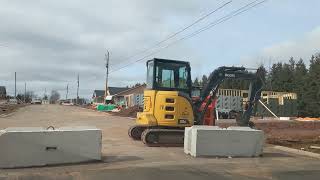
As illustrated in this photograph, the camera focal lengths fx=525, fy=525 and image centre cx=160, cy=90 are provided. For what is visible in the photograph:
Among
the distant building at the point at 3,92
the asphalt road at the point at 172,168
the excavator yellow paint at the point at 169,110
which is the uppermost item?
the distant building at the point at 3,92

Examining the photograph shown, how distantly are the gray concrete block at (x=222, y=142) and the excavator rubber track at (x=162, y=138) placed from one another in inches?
94.8

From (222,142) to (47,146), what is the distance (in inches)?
233

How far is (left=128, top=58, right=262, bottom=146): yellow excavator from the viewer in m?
20.5

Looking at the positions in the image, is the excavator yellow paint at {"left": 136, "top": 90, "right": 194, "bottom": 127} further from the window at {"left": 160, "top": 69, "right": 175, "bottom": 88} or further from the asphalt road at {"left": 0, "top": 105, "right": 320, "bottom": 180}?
the asphalt road at {"left": 0, "top": 105, "right": 320, "bottom": 180}

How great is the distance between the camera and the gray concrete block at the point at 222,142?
17.1 metres

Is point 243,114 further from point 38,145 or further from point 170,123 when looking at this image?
point 38,145

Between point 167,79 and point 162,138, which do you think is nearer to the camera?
point 162,138

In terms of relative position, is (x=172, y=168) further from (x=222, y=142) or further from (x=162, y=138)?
(x=162, y=138)

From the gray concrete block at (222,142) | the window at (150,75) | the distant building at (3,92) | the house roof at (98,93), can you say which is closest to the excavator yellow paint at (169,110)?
the window at (150,75)

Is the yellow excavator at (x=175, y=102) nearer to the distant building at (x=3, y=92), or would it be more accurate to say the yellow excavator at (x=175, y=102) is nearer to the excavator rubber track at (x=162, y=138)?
the excavator rubber track at (x=162, y=138)

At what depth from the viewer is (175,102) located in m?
20.7

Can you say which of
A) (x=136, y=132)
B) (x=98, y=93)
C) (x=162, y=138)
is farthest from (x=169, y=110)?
(x=98, y=93)

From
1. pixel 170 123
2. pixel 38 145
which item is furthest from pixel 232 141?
pixel 38 145

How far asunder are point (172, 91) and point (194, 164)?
6168 millimetres
